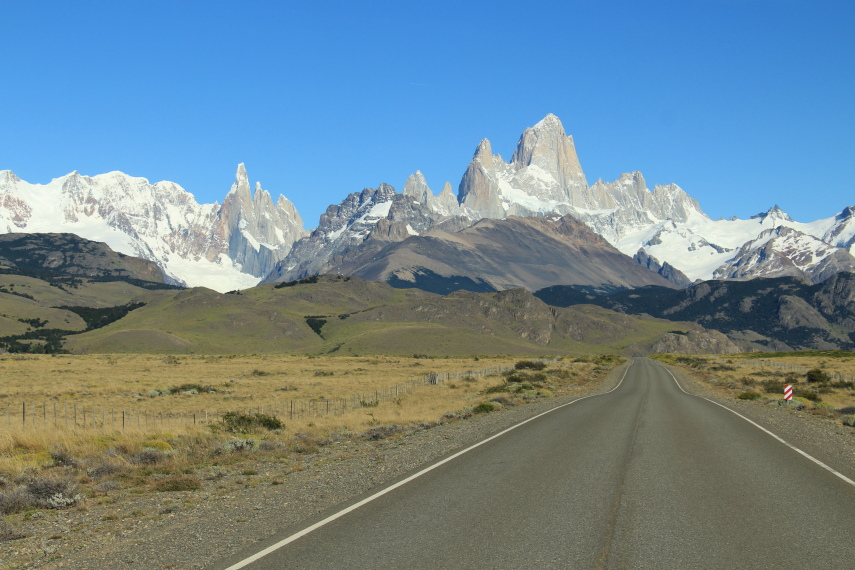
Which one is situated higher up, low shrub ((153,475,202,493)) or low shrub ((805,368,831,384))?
low shrub ((153,475,202,493))

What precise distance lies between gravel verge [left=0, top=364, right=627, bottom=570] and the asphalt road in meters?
0.94

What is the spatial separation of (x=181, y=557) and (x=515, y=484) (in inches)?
277

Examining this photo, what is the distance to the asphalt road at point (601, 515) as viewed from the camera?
32.1 feet

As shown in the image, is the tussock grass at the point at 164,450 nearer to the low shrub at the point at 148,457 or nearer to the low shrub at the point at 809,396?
the low shrub at the point at 148,457

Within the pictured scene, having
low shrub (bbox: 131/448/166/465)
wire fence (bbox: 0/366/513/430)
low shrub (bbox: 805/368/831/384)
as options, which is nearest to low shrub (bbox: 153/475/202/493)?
low shrub (bbox: 131/448/166/465)

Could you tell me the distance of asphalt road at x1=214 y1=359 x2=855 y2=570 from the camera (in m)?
9.77

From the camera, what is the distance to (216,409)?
42.5 metres

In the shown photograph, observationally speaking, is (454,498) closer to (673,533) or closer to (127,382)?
(673,533)

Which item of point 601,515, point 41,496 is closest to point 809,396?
point 601,515

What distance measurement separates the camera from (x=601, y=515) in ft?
39.5

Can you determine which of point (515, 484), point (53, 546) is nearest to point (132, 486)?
point (53, 546)

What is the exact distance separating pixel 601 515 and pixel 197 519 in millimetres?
6948

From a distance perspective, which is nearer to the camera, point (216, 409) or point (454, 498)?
point (454, 498)

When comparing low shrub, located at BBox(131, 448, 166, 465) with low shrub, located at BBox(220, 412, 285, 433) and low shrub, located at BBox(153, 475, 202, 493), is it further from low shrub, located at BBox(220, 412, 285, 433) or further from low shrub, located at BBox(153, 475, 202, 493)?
low shrub, located at BBox(220, 412, 285, 433)
